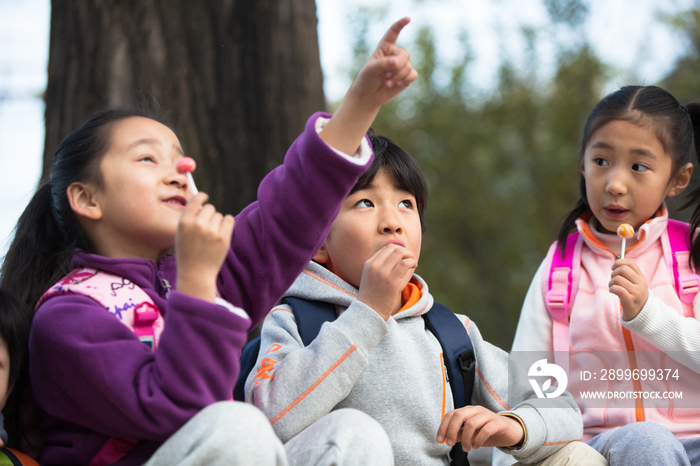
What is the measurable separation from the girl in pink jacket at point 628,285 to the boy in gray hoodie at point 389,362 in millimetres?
305

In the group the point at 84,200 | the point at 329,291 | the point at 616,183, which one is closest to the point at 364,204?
the point at 329,291

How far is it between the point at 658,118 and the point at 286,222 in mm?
1286

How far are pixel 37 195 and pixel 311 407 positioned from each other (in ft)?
2.71

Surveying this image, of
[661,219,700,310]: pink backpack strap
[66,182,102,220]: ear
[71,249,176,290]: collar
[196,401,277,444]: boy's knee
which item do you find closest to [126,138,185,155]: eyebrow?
[66,182,102,220]: ear

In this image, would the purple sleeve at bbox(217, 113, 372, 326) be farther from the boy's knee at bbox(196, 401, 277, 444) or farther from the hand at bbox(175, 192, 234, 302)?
the boy's knee at bbox(196, 401, 277, 444)

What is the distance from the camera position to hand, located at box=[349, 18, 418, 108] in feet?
4.47

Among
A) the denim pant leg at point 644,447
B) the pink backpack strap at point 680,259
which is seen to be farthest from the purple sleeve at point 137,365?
the pink backpack strap at point 680,259

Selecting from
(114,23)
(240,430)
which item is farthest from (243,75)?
(240,430)

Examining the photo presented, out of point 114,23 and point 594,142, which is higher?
point 114,23

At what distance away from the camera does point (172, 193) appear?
4.58 ft

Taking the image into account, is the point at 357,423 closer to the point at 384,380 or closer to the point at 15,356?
the point at 384,380

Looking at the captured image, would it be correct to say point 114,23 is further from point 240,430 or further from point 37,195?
point 240,430

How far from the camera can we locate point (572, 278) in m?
2.09

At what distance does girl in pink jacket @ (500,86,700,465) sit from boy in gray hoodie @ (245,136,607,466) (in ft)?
1.00
